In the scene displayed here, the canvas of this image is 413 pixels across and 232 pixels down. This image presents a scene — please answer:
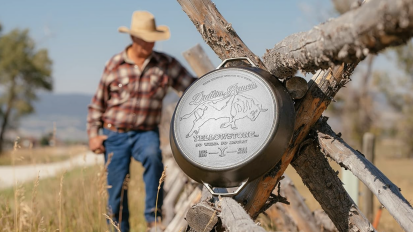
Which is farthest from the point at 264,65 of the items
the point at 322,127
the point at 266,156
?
the point at 266,156

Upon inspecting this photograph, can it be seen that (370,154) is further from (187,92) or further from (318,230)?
(187,92)

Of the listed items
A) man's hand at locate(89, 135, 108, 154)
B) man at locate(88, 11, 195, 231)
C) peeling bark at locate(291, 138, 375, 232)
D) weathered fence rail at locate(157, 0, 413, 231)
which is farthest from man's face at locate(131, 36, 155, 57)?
peeling bark at locate(291, 138, 375, 232)

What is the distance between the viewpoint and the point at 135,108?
13.1ft

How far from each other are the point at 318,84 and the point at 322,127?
0.75ft

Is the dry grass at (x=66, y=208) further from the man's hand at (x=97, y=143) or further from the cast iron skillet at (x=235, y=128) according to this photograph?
the cast iron skillet at (x=235, y=128)

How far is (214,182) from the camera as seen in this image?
7.00ft

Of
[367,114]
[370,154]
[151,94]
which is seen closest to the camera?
[151,94]

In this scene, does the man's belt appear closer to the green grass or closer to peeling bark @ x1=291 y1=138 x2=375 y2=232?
the green grass

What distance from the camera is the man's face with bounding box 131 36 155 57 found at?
4078 millimetres

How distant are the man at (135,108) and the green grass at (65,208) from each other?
0.20 meters

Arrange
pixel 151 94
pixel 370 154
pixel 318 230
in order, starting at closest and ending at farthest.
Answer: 1. pixel 318 230
2. pixel 151 94
3. pixel 370 154

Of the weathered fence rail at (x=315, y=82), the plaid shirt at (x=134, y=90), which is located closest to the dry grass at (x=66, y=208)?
the plaid shirt at (x=134, y=90)

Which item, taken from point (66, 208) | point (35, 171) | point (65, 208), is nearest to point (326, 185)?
point (35, 171)

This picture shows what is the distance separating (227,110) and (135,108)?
2.01 metres
